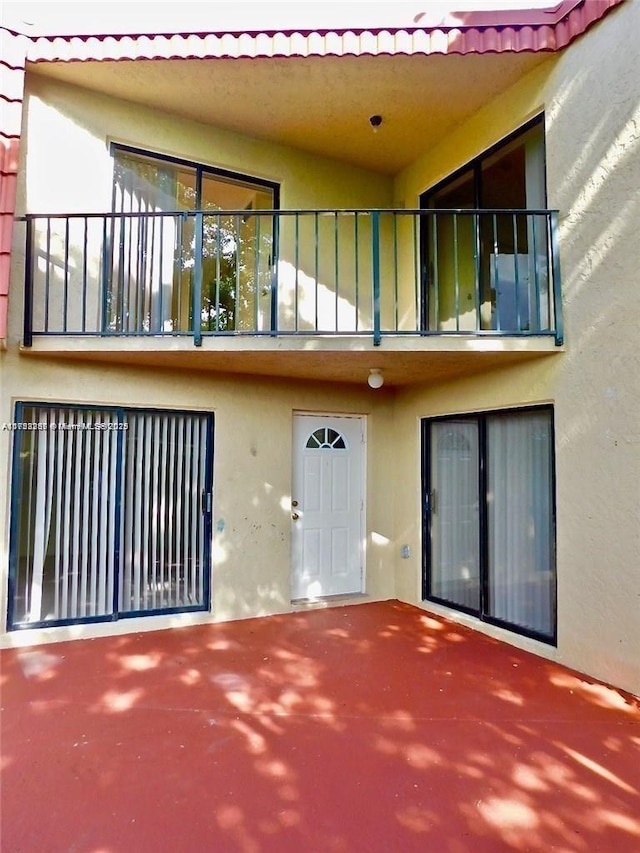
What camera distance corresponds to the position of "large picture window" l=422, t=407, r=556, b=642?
4641mm

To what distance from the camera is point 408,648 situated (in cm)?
469

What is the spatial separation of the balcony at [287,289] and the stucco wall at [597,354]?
10.7 inches

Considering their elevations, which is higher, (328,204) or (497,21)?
(497,21)

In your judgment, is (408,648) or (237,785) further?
(408,648)

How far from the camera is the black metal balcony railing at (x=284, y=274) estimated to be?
4637 mm

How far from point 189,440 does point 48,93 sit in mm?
3306

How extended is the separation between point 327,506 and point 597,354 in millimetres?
3146

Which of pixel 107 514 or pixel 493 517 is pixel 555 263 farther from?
pixel 107 514

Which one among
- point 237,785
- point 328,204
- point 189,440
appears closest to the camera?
point 237,785

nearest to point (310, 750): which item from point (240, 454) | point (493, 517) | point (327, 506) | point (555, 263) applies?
point (493, 517)

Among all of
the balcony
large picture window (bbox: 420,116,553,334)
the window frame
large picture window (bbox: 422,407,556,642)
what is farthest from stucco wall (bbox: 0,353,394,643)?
the window frame

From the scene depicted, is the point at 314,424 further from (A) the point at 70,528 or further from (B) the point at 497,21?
(B) the point at 497,21

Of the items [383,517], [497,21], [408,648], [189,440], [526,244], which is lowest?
[408,648]

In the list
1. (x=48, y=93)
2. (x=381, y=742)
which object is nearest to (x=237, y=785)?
(x=381, y=742)
